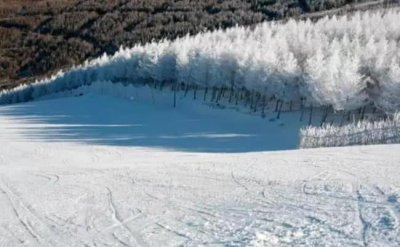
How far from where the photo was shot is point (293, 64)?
70.2 m

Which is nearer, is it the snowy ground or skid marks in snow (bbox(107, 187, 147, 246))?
the snowy ground

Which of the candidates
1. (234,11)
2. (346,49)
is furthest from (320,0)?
(346,49)

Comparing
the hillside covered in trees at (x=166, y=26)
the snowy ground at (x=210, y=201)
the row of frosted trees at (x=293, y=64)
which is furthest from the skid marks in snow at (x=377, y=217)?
the hillside covered in trees at (x=166, y=26)

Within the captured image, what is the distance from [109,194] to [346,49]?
58704 millimetres

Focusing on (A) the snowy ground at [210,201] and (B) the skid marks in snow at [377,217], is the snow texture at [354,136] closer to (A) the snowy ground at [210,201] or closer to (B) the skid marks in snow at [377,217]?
(A) the snowy ground at [210,201]

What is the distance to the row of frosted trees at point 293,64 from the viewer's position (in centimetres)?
6350

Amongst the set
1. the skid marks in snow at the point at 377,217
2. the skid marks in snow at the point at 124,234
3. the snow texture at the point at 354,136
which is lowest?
the snow texture at the point at 354,136

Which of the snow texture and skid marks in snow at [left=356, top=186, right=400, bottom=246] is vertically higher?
skid marks in snow at [left=356, top=186, right=400, bottom=246]

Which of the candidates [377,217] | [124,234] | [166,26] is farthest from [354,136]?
[166,26]

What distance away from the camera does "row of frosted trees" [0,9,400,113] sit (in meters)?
63.5

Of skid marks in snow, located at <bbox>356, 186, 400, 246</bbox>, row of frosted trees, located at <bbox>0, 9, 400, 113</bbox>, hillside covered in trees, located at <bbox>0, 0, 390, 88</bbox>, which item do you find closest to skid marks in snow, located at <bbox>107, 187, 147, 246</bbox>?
skid marks in snow, located at <bbox>356, 186, 400, 246</bbox>

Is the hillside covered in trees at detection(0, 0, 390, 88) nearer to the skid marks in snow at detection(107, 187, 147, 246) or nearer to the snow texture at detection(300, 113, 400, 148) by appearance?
the snow texture at detection(300, 113, 400, 148)

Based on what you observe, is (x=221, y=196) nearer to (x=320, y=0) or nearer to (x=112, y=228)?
(x=112, y=228)

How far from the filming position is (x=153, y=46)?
102 meters
